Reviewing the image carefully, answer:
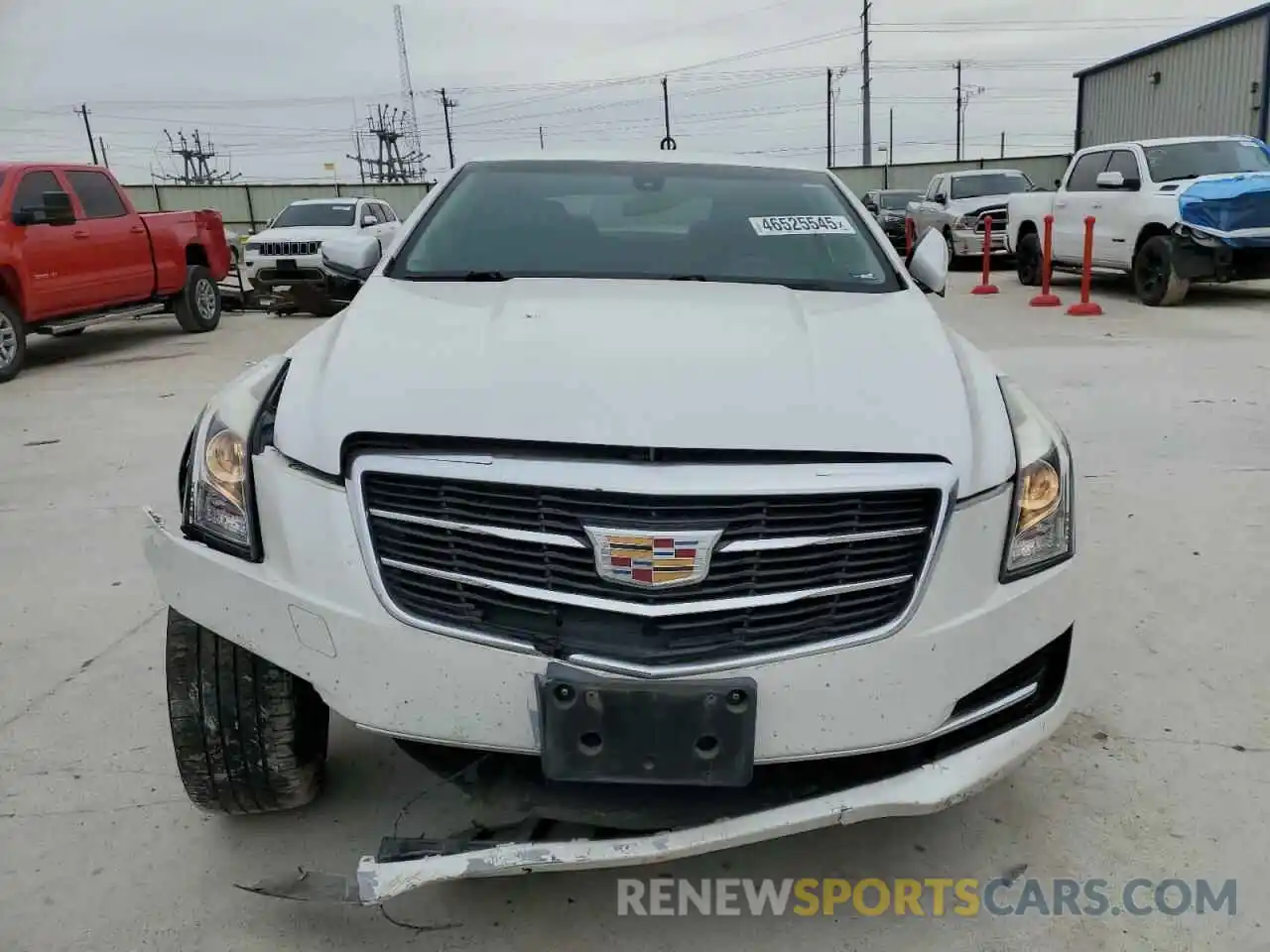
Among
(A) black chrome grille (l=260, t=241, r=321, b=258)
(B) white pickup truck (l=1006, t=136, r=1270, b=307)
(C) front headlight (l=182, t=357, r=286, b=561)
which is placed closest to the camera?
(C) front headlight (l=182, t=357, r=286, b=561)

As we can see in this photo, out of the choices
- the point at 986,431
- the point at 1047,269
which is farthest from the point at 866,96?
the point at 986,431

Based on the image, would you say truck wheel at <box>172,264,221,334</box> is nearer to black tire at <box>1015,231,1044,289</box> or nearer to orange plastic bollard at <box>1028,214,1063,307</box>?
orange plastic bollard at <box>1028,214,1063,307</box>

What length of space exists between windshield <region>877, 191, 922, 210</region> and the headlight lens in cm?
2336

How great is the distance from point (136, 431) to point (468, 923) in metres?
5.38

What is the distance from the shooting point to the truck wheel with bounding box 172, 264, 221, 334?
11.2 metres

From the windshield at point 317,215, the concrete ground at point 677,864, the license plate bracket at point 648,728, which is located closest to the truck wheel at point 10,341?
the concrete ground at point 677,864

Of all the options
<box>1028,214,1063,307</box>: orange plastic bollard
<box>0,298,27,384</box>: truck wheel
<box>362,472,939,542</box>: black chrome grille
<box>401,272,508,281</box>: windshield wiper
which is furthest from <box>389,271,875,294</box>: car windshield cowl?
<box>1028,214,1063,307</box>: orange plastic bollard

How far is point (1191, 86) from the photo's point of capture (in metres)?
20.6

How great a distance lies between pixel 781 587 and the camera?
1791mm

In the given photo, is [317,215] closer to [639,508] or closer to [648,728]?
[639,508]

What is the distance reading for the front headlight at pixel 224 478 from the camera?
76.2 inches

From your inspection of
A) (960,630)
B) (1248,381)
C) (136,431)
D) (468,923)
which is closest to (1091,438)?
(1248,381)

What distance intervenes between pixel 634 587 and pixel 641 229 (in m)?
1.69

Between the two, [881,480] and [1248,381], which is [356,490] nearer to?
[881,480]
